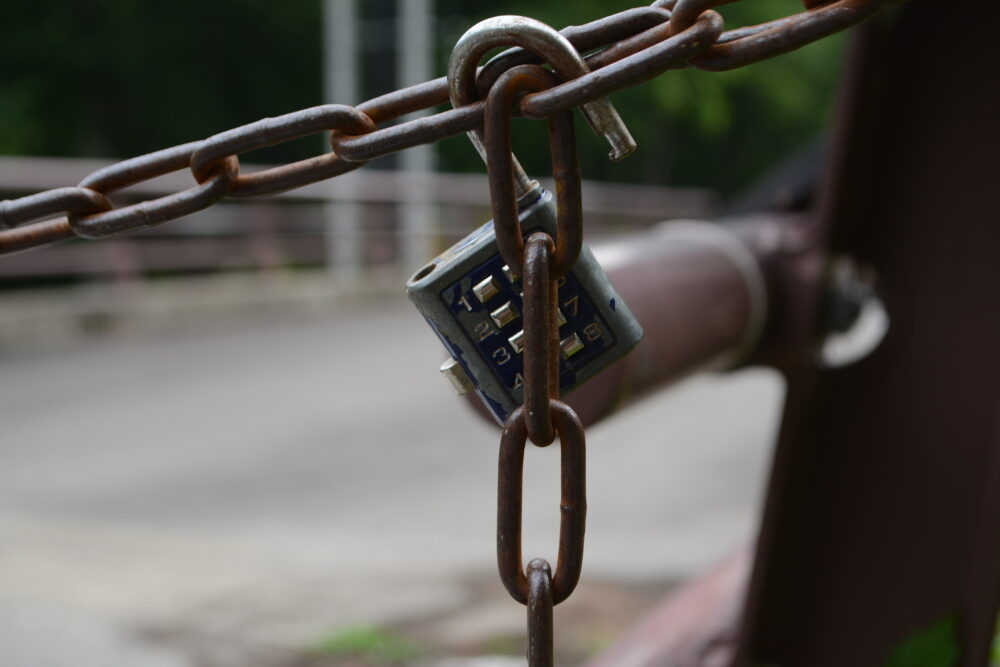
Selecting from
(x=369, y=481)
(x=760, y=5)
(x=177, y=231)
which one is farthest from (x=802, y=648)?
(x=760, y=5)

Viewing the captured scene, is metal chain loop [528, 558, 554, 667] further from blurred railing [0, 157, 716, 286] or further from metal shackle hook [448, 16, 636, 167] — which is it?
blurred railing [0, 157, 716, 286]

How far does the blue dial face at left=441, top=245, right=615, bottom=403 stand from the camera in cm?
71

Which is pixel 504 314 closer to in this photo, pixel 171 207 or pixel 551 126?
pixel 551 126

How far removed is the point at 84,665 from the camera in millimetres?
2863

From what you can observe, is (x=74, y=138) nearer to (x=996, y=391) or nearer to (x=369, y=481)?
(x=369, y=481)

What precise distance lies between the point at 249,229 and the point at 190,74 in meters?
8.71

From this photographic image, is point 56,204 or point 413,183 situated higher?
point 413,183

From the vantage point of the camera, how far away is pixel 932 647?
1.76 metres

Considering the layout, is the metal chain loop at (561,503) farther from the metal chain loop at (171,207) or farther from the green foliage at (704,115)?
the green foliage at (704,115)

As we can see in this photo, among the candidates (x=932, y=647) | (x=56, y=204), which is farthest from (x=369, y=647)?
(x=56, y=204)

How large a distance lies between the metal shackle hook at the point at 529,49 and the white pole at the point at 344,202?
12136 mm

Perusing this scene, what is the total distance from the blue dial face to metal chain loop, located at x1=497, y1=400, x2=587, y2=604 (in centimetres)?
8

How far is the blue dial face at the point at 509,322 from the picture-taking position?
707 mm

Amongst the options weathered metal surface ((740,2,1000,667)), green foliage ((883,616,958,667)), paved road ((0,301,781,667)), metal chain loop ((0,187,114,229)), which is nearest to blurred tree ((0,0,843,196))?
paved road ((0,301,781,667))
